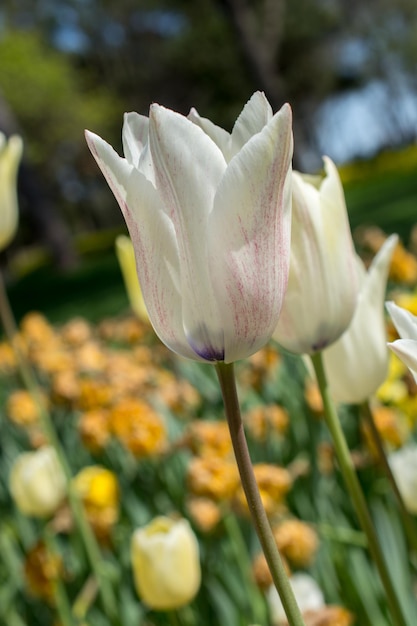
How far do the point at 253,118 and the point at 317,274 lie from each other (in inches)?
8.5

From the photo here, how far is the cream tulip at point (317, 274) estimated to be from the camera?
777 millimetres

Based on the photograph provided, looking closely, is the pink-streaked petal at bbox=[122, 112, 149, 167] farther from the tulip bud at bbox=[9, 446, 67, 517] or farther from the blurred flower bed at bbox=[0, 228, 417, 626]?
the tulip bud at bbox=[9, 446, 67, 517]

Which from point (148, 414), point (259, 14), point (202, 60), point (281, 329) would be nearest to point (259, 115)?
point (281, 329)

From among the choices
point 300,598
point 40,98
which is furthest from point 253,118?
point 40,98

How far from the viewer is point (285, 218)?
1.96ft

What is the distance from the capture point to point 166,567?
1099 millimetres

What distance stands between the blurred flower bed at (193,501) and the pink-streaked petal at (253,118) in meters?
0.57

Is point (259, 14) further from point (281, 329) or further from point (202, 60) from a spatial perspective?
point (281, 329)

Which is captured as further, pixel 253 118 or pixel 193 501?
pixel 193 501

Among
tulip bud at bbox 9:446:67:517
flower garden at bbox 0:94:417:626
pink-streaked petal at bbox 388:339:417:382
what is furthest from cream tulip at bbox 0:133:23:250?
pink-streaked petal at bbox 388:339:417:382

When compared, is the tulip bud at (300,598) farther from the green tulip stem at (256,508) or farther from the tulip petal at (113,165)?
the tulip petal at (113,165)

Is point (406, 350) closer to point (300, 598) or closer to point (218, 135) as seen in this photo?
point (218, 135)

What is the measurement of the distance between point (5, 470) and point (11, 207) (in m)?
1.13

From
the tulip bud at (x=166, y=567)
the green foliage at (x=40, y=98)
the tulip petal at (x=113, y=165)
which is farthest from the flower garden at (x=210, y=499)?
the green foliage at (x=40, y=98)
